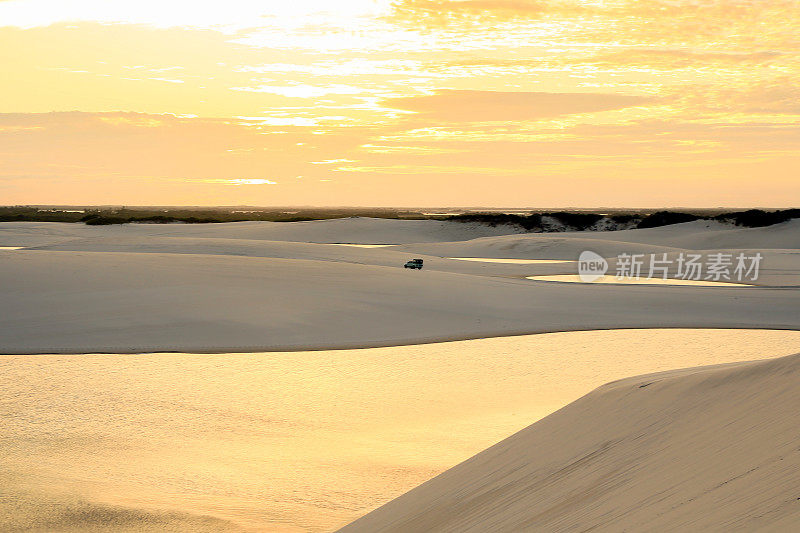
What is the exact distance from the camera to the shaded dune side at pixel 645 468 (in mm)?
3047

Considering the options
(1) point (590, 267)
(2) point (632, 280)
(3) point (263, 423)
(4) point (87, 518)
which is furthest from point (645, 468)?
(1) point (590, 267)

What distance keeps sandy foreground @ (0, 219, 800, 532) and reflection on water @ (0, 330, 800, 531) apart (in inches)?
1.3

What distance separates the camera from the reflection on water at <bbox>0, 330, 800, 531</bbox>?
604 cm

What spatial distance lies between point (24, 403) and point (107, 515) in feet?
13.0

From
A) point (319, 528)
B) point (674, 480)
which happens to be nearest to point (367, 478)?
point (319, 528)

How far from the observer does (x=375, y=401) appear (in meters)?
9.73

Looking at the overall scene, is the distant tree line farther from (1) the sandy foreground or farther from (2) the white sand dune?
(1) the sandy foreground

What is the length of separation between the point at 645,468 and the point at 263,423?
523 cm

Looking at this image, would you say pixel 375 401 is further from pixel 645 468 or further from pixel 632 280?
pixel 632 280

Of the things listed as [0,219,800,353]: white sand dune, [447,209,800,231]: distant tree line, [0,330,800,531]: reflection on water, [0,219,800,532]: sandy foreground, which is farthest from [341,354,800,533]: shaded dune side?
[447,209,800,231]: distant tree line

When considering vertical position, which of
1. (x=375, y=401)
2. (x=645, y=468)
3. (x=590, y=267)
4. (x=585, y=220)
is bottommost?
(x=375, y=401)

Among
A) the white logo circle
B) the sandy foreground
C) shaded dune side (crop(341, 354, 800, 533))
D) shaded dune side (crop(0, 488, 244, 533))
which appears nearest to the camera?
shaded dune side (crop(341, 354, 800, 533))

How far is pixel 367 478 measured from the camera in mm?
6691

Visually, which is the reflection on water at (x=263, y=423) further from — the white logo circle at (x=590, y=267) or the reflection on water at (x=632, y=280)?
the white logo circle at (x=590, y=267)
